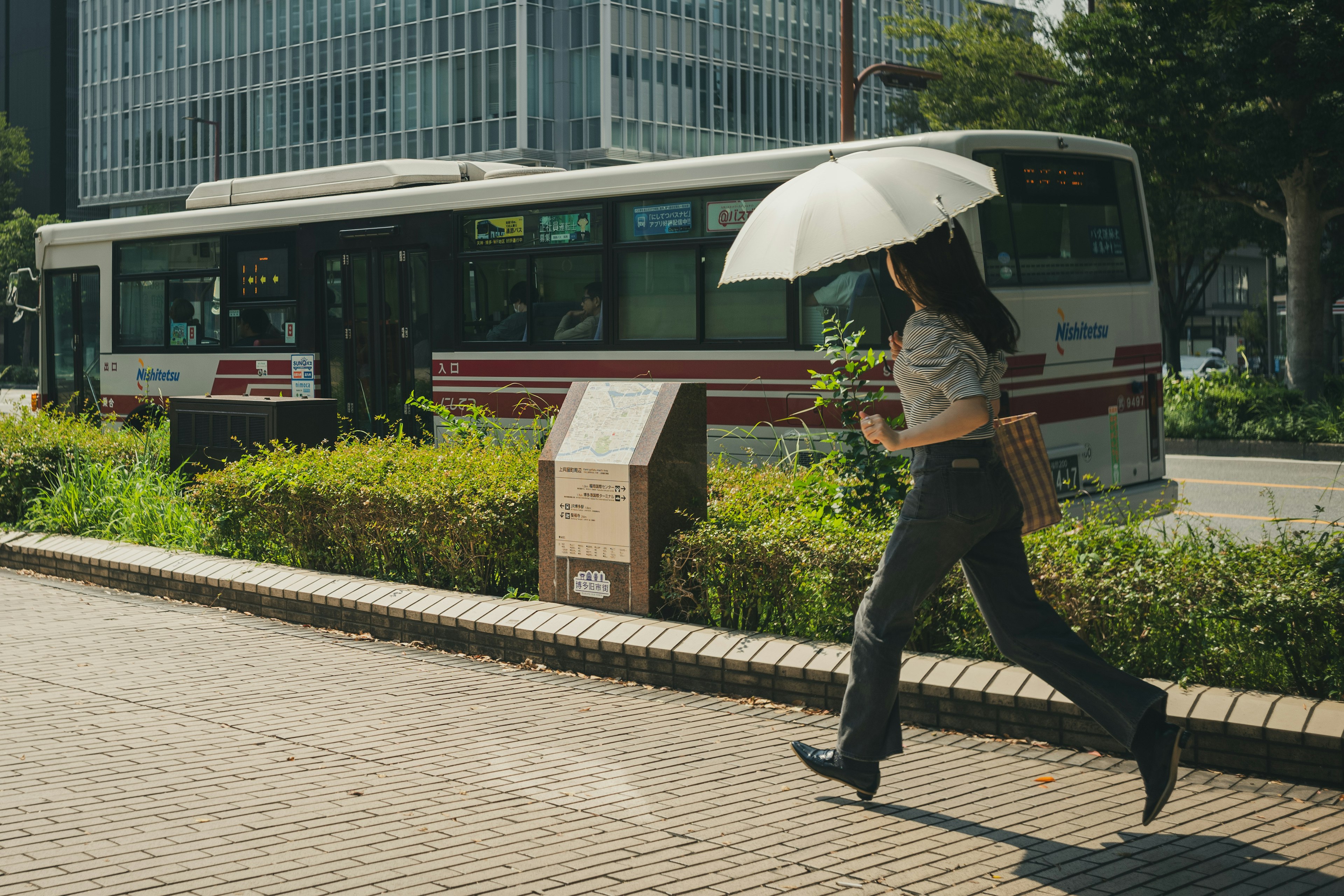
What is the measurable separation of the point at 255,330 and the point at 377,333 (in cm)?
190

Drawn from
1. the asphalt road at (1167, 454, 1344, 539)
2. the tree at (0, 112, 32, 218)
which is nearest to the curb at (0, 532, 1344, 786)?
the asphalt road at (1167, 454, 1344, 539)

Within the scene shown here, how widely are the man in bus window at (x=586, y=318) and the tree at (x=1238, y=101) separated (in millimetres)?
10361

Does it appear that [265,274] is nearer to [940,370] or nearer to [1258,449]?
[940,370]

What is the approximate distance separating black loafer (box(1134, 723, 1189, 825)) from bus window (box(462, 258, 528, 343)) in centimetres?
964

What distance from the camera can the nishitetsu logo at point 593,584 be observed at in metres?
7.32

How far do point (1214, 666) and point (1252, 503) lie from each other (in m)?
9.59

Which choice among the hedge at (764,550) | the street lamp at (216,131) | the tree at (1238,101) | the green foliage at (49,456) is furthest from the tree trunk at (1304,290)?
the street lamp at (216,131)

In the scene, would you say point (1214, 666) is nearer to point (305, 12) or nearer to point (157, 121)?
point (305, 12)

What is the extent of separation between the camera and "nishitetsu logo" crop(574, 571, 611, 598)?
7.32 metres

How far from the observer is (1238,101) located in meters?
20.4

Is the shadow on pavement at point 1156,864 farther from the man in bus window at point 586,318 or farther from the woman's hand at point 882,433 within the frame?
the man in bus window at point 586,318

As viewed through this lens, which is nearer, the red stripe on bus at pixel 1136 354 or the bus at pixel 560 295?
the bus at pixel 560 295

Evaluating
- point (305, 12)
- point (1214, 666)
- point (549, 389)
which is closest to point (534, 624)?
point (1214, 666)

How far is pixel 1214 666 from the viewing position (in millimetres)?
5496
